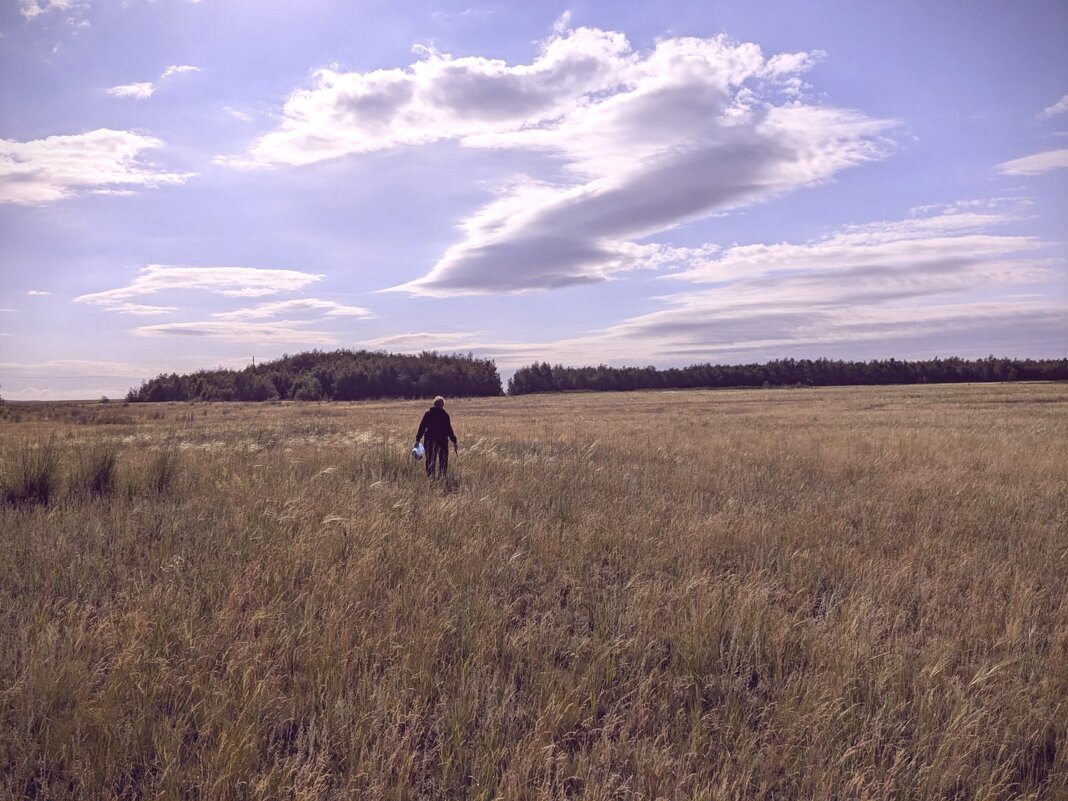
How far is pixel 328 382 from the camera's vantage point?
411ft

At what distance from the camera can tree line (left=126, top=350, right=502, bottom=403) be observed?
120812mm

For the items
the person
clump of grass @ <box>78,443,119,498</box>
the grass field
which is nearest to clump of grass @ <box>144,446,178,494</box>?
the grass field

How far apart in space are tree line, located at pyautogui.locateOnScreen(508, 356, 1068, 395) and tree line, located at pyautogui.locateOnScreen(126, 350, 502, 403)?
16.0 metres

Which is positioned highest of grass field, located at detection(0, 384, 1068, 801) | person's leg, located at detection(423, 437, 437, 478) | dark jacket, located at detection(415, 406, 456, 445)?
dark jacket, located at detection(415, 406, 456, 445)

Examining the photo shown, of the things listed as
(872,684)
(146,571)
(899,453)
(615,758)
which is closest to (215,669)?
(146,571)

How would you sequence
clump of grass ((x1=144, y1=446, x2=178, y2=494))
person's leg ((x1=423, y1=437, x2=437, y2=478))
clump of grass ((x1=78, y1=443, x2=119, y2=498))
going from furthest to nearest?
person's leg ((x1=423, y1=437, x2=437, y2=478))
clump of grass ((x1=144, y1=446, x2=178, y2=494))
clump of grass ((x1=78, y1=443, x2=119, y2=498))

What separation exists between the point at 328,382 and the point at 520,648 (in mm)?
128484

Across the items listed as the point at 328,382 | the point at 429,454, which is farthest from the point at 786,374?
the point at 429,454

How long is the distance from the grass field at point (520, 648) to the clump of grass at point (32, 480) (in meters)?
0.04

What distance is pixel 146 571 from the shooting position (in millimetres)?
5324

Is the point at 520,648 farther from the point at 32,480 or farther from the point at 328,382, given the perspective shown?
the point at 328,382

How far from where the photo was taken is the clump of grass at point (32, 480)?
321 inches

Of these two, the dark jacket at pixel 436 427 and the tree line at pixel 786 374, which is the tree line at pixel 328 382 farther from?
the dark jacket at pixel 436 427

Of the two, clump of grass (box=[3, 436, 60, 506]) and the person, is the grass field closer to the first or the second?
clump of grass (box=[3, 436, 60, 506])
